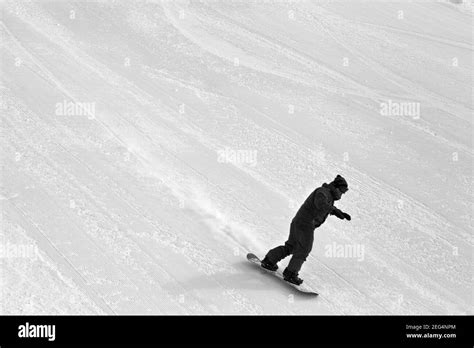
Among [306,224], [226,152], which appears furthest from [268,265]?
[226,152]

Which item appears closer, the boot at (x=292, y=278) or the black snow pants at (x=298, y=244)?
the black snow pants at (x=298, y=244)

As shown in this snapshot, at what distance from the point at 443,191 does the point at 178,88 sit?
5730mm

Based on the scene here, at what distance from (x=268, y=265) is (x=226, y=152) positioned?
3386 millimetres

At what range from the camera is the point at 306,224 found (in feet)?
29.0
